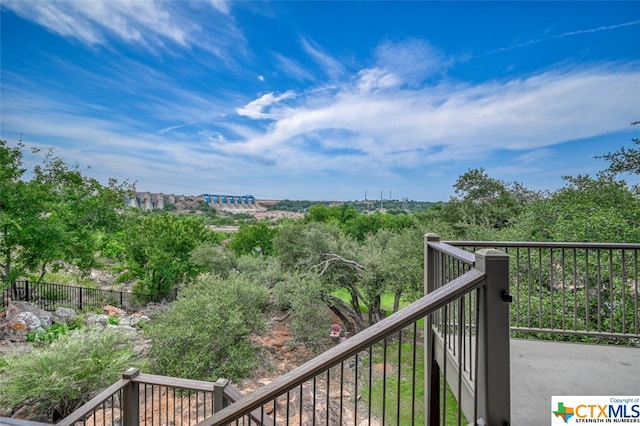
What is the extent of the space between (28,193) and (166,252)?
15.0 ft

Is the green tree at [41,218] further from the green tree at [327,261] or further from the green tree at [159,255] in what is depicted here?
the green tree at [327,261]

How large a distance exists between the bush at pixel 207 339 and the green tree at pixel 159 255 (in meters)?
5.32

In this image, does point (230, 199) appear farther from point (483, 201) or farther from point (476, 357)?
point (476, 357)

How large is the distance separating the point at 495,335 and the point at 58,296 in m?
12.3

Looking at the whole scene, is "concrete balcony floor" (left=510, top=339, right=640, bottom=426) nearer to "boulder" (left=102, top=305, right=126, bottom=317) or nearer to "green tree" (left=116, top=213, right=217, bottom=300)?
"boulder" (left=102, top=305, right=126, bottom=317)

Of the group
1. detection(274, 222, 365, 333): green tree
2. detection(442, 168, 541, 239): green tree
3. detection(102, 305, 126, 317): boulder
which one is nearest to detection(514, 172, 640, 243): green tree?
detection(442, 168, 541, 239): green tree

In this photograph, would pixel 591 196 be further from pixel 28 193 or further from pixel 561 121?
pixel 28 193

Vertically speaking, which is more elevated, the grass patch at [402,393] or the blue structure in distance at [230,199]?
the blue structure in distance at [230,199]

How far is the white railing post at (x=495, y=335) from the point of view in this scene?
1005 millimetres

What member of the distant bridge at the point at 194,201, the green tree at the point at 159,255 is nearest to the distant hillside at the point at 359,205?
the distant bridge at the point at 194,201

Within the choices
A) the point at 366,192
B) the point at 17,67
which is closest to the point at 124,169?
the point at 17,67

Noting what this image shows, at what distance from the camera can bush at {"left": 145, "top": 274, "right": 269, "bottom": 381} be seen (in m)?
5.41

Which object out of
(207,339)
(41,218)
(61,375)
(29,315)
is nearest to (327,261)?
(207,339)

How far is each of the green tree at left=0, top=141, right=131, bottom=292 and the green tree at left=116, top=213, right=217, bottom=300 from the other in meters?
1.40
